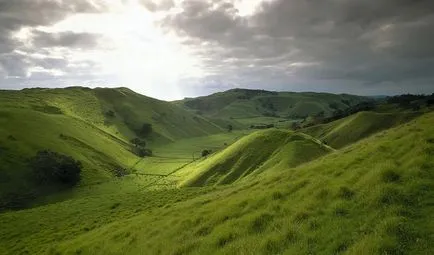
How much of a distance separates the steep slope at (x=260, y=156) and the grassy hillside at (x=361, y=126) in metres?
37.3

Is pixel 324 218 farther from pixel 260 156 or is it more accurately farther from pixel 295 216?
pixel 260 156

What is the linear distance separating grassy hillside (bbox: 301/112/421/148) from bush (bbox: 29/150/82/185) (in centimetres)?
8034

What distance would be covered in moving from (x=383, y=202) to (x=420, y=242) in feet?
15.3

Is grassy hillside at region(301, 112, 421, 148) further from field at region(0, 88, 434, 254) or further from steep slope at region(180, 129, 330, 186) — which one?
field at region(0, 88, 434, 254)

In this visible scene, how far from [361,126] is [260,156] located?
55.7m

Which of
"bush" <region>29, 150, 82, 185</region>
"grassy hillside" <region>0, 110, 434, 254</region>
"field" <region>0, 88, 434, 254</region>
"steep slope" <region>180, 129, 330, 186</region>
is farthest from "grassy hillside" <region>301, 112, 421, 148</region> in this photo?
"grassy hillside" <region>0, 110, 434, 254</region>

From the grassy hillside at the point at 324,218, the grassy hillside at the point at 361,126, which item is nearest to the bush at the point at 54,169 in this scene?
the grassy hillside at the point at 361,126

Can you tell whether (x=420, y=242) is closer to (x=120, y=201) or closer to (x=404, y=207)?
(x=404, y=207)

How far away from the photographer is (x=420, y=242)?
1508 cm

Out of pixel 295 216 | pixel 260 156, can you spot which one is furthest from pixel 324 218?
pixel 260 156

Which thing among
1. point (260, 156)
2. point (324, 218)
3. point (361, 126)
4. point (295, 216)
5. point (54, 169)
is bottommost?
point (54, 169)

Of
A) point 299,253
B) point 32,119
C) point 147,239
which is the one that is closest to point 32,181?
point 32,119

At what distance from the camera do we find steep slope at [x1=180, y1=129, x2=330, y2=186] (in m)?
81.3

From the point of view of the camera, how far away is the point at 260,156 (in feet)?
299
